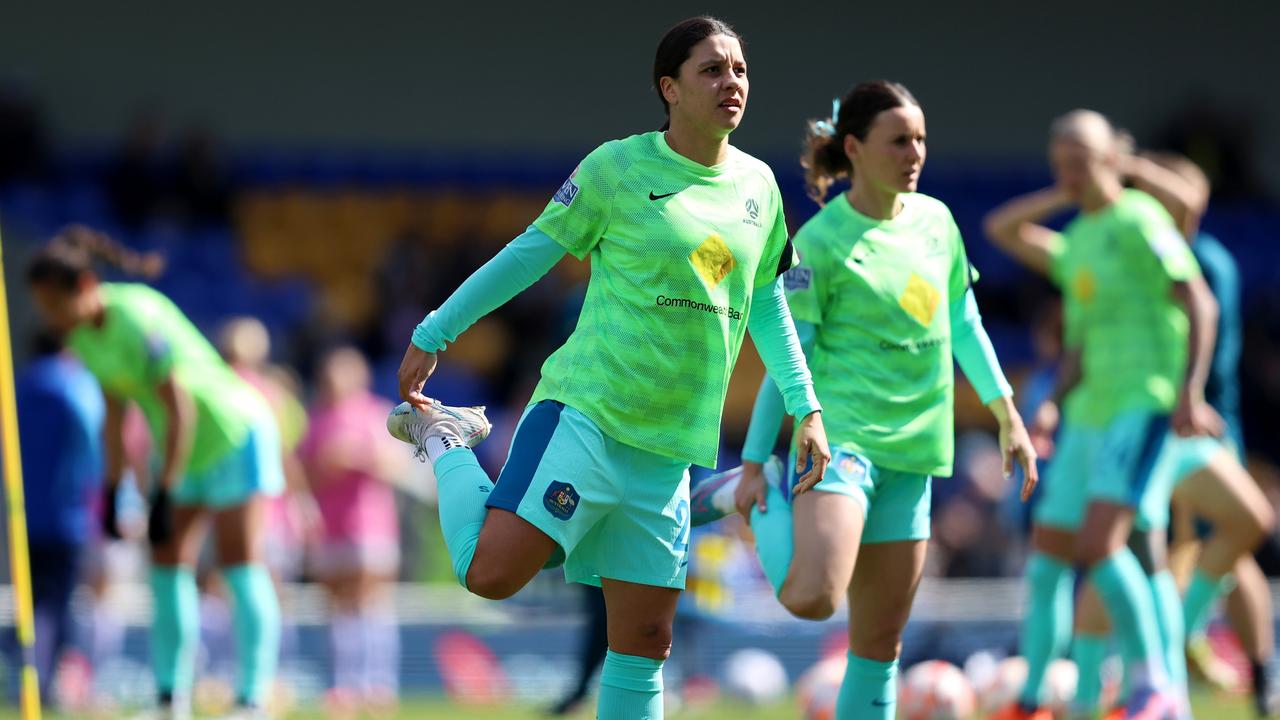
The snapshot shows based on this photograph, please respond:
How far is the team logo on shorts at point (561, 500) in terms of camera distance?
14.2 feet

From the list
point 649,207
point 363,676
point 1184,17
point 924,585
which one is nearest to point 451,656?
point 363,676

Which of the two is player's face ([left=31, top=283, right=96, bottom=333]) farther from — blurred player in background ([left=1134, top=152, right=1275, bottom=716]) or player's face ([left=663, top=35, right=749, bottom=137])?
blurred player in background ([left=1134, top=152, right=1275, bottom=716])

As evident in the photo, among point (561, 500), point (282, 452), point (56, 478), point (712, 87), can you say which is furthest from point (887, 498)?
point (282, 452)

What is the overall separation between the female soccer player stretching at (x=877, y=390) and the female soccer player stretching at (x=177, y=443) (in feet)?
10.1

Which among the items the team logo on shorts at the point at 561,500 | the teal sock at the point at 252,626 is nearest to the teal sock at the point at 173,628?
the teal sock at the point at 252,626

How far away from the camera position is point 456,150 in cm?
2066

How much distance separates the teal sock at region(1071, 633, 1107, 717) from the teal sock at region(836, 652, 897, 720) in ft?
6.90

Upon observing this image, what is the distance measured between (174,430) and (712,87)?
12.3 ft

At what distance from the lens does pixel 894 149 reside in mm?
5137

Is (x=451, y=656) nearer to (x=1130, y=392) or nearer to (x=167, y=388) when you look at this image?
(x=167, y=388)

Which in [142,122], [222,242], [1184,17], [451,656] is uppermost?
[1184,17]

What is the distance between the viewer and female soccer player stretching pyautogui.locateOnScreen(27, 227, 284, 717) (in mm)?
7309

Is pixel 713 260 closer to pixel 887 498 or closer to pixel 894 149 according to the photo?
pixel 894 149

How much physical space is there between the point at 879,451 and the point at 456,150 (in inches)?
631
